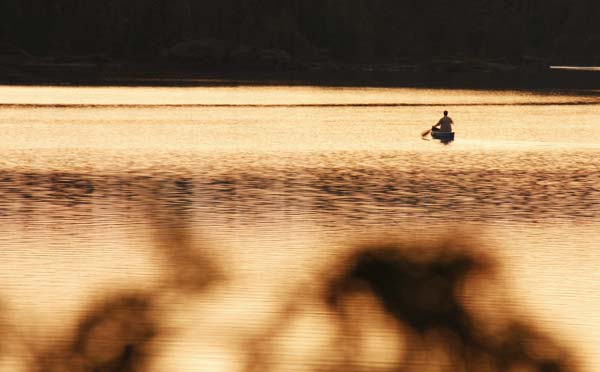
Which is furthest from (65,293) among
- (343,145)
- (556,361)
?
(343,145)

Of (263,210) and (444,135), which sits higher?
(263,210)

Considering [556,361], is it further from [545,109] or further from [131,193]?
[545,109]

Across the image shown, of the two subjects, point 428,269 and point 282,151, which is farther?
point 282,151

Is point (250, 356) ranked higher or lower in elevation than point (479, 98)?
higher

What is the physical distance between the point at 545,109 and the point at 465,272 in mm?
124977

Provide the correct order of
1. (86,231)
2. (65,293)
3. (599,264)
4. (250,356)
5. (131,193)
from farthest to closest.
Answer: (131,193) → (86,231) → (599,264) → (65,293) → (250,356)

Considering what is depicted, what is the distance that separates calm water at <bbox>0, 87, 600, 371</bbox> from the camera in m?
21.2

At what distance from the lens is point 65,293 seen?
2578 cm

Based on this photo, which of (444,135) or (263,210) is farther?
(444,135)

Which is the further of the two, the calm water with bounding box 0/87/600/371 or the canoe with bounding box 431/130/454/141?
the canoe with bounding box 431/130/454/141

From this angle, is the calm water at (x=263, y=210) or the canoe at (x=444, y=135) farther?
the canoe at (x=444, y=135)

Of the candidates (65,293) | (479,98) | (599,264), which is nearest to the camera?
(65,293)

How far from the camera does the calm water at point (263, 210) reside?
21.2 m

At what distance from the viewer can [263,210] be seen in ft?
137
